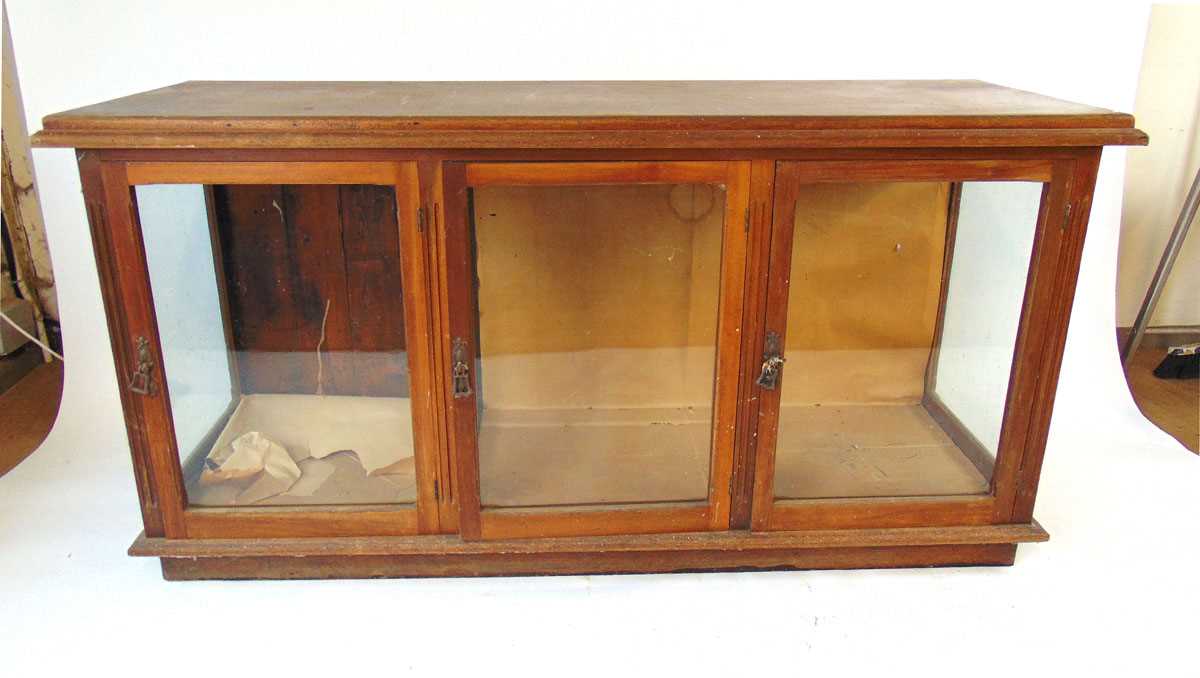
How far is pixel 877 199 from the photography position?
152 centimetres

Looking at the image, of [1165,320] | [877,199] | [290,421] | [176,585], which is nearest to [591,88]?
[877,199]

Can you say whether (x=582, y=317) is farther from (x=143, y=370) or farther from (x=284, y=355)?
(x=143, y=370)

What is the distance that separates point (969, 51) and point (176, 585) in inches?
69.9

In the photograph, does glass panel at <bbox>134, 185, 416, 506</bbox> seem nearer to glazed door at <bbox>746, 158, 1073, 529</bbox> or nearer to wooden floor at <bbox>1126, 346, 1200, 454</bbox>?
glazed door at <bbox>746, 158, 1073, 529</bbox>

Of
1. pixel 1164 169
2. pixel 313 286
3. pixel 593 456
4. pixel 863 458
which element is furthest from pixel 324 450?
pixel 1164 169

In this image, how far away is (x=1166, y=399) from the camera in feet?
7.72

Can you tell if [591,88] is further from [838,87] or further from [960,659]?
[960,659]

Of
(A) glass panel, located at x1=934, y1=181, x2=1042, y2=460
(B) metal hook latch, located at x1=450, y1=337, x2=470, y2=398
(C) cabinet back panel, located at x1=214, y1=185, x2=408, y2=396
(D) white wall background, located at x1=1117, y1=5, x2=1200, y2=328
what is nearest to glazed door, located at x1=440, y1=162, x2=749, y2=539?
(B) metal hook latch, located at x1=450, y1=337, x2=470, y2=398

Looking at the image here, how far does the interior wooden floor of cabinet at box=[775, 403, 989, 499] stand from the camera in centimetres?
159

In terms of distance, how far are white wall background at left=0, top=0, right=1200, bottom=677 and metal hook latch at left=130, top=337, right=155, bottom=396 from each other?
348 millimetres

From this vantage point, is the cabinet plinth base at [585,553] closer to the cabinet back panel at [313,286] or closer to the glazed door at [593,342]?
the glazed door at [593,342]

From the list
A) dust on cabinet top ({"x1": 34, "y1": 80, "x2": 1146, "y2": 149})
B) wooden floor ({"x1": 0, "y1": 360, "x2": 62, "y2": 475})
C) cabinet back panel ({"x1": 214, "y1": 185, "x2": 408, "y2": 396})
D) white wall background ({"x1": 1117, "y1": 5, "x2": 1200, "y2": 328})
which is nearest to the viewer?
dust on cabinet top ({"x1": 34, "y1": 80, "x2": 1146, "y2": 149})

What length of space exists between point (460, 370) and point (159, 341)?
44cm

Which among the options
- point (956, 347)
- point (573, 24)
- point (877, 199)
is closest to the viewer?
point (877, 199)
